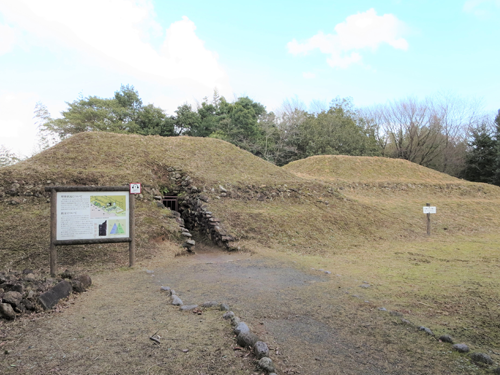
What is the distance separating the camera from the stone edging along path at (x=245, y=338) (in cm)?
280

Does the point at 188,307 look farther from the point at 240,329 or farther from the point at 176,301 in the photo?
the point at 240,329

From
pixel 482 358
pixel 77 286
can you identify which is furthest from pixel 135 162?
pixel 482 358

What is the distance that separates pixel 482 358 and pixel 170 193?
38.0 ft

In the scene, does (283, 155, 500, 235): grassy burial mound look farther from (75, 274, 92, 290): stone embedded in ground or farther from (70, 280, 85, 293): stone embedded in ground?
(70, 280, 85, 293): stone embedded in ground

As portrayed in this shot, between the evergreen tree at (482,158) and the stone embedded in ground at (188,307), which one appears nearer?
the stone embedded in ground at (188,307)

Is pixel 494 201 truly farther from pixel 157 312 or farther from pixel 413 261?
pixel 157 312

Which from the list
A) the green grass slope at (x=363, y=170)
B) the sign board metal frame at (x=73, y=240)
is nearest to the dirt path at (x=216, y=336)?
the sign board metal frame at (x=73, y=240)

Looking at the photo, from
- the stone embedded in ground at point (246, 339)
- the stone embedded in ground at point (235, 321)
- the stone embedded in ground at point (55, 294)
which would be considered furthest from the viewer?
the stone embedded in ground at point (55, 294)

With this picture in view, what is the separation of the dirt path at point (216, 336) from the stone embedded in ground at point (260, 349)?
0.10 m

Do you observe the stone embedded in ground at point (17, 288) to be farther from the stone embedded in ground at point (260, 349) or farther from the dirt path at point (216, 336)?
the stone embedded in ground at point (260, 349)

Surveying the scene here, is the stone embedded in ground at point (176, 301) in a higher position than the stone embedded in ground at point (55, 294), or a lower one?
lower

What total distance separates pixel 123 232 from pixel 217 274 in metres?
2.27

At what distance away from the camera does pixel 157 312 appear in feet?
14.0

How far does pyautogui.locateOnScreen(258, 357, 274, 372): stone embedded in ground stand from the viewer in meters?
2.74
